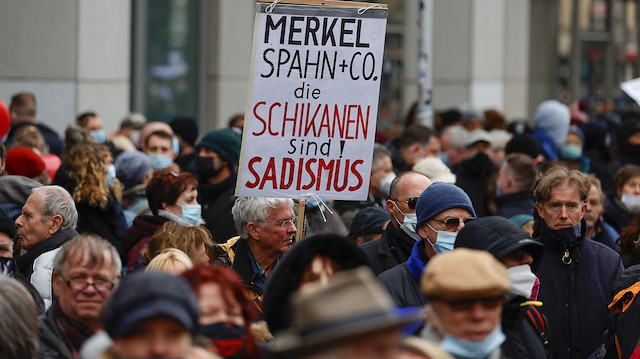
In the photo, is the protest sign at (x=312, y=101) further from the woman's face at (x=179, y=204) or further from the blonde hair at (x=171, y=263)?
the woman's face at (x=179, y=204)

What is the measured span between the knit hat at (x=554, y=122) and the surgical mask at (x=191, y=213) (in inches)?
245

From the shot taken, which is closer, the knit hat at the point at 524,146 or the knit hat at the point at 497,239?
the knit hat at the point at 497,239

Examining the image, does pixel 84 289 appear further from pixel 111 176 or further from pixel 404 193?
pixel 111 176

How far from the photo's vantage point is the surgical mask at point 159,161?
10.3 meters

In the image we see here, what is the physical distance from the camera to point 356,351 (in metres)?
3.36

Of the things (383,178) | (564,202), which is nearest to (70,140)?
(383,178)

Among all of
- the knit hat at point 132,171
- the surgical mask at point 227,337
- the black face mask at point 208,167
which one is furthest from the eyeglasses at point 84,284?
the knit hat at point 132,171

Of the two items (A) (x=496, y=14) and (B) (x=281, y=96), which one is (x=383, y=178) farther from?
(A) (x=496, y=14)

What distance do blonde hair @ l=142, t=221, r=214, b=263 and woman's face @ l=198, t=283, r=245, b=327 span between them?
2176 millimetres

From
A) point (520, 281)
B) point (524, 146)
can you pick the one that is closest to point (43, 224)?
point (520, 281)

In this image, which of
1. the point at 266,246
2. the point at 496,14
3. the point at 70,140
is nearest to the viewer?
the point at 266,246

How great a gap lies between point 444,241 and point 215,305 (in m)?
2.10

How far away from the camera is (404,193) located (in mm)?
7082

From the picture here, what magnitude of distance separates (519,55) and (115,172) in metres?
16.0
